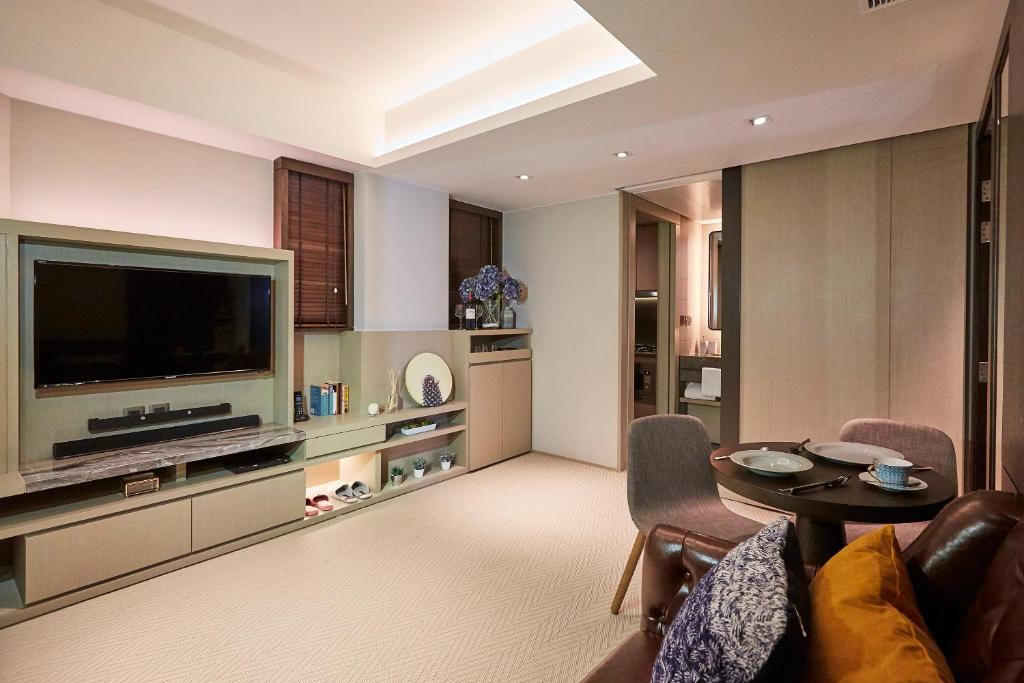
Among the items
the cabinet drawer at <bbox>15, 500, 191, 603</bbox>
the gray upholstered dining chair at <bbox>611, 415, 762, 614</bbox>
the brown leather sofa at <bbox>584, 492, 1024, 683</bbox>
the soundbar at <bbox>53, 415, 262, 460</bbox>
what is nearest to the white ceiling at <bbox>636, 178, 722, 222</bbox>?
the gray upholstered dining chair at <bbox>611, 415, 762, 614</bbox>

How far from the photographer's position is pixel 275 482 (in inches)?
122

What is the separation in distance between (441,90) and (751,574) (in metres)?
3.27

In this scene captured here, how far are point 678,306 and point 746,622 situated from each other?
4955 millimetres

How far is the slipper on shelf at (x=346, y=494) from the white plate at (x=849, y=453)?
2844 mm

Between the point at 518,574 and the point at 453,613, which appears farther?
the point at 518,574

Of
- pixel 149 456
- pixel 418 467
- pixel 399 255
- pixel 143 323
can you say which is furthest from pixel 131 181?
pixel 418 467

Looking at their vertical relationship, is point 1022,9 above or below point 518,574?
above

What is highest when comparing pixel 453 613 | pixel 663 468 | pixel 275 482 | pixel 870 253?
pixel 870 253

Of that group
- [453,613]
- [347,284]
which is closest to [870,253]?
[453,613]

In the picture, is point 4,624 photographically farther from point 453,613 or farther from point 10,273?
point 453,613

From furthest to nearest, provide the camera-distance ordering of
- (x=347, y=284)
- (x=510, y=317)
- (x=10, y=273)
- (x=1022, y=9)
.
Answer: (x=510, y=317)
(x=347, y=284)
(x=10, y=273)
(x=1022, y=9)

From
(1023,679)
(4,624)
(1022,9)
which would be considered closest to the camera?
(1023,679)

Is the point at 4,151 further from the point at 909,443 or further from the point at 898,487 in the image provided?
the point at 909,443

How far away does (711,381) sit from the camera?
527cm
